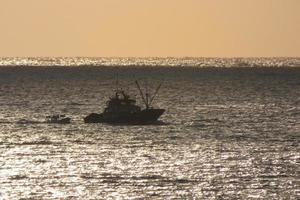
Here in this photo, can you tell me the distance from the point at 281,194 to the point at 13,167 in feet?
72.0

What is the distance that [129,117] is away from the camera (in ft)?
390

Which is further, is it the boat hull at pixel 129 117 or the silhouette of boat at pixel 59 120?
the silhouette of boat at pixel 59 120

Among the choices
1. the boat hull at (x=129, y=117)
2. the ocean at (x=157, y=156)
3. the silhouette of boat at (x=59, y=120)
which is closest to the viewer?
the ocean at (x=157, y=156)

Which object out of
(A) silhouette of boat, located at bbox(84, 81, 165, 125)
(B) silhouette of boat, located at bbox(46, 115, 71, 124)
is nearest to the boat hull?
(A) silhouette of boat, located at bbox(84, 81, 165, 125)

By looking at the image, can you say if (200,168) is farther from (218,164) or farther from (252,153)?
(252,153)

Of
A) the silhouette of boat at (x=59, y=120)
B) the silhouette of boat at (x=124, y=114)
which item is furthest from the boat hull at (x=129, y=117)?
the silhouette of boat at (x=59, y=120)

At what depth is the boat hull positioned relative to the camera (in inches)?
4685

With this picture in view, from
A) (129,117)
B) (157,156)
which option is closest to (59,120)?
(129,117)

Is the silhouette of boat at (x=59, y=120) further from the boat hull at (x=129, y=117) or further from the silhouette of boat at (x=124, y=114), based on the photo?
the silhouette of boat at (x=124, y=114)

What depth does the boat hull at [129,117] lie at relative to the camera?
119 metres

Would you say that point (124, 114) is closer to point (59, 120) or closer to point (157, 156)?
point (59, 120)

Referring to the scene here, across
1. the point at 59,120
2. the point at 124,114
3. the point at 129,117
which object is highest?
the point at 124,114

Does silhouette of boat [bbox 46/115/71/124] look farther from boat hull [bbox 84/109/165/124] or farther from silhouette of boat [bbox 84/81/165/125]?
silhouette of boat [bbox 84/81/165/125]

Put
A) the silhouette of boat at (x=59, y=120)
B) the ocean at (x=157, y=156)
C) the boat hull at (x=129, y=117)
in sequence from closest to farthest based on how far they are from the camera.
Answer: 1. the ocean at (x=157, y=156)
2. the boat hull at (x=129, y=117)
3. the silhouette of boat at (x=59, y=120)
